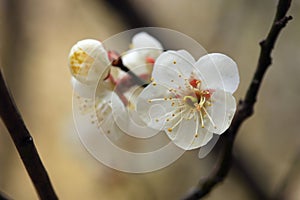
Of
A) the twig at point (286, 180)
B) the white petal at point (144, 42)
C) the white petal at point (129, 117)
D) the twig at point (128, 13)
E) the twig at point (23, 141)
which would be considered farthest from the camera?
the twig at point (128, 13)

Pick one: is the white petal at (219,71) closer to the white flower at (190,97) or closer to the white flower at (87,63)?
the white flower at (190,97)

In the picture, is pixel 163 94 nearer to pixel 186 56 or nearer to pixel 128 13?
pixel 186 56

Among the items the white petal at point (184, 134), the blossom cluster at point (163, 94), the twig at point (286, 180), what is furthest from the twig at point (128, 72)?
the twig at point (286, 180)

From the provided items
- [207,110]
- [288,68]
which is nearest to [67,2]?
[288,68]

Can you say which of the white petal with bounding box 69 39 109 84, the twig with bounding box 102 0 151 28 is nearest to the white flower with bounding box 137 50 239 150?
the white petal with bounding box 69 39 109 84

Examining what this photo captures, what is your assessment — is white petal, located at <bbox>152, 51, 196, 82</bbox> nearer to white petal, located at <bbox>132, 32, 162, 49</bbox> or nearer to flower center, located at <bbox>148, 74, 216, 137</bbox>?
flower center, located at <bbox>148, 74, 216, 137</bbox>

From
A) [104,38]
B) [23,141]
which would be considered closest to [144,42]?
[23,141]

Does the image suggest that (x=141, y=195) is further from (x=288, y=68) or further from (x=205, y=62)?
(x=205, y=62)
